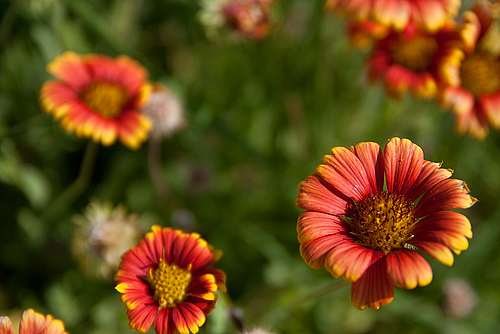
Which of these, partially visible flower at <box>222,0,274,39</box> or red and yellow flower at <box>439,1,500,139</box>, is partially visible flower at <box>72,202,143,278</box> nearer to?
partially visible flower at <box>222,0,274,39</box>

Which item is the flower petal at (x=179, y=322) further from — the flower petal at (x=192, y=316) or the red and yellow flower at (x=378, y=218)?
the red and yellow flower at (x=378, y=218)

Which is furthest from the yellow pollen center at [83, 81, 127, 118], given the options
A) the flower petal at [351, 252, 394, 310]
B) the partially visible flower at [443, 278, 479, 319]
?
the partially visible flower at [443, 278, 479, 319]

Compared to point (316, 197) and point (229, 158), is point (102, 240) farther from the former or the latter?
point (229, 158)

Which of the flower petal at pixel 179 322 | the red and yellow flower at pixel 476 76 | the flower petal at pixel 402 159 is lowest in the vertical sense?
the flower petal at pixel 179 322

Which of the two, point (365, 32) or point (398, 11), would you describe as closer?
point (398, 11)

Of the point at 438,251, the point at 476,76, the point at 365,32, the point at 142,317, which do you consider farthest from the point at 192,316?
the point at 476,76

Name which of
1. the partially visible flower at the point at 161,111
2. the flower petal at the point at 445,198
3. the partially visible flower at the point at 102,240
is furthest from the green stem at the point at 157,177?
the flower petal at the point at 445,198

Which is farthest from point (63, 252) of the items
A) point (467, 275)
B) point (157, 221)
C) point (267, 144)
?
point (467, 275)
